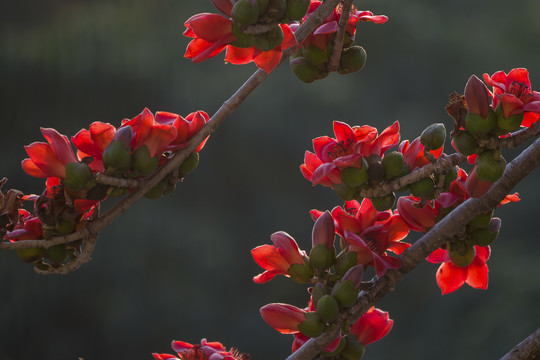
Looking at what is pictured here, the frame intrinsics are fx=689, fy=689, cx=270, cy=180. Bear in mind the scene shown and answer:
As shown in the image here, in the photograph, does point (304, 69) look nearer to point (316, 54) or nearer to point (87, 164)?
point (316, 54)

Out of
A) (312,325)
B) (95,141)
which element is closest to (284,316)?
(312,325)

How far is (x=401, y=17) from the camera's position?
159 centimetres

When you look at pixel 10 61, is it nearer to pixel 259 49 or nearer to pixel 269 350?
pixel 269 350

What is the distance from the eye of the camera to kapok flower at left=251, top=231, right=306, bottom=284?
0.34 metres

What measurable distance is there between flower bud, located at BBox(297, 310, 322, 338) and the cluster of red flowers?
0.09 meters

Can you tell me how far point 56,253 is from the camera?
31 centimetres

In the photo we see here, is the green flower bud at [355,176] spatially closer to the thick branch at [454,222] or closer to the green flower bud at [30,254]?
the thick branch at [454,222]

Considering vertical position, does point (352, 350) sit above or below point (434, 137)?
below

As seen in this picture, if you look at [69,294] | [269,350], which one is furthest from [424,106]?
[69,294]

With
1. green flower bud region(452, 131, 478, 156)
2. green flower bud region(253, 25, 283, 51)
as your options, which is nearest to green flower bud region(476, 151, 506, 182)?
green flower bud region(452, 131, 478, 156)

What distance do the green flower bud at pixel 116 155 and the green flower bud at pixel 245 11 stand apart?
0.23 feet

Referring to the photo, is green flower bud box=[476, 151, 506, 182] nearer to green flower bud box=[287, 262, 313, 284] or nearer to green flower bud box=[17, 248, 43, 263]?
green flower bud box=[287, 262, 313, 284]

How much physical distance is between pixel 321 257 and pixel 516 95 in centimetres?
12

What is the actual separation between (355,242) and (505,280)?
3.98 feet
